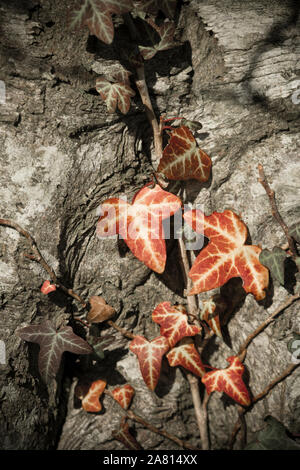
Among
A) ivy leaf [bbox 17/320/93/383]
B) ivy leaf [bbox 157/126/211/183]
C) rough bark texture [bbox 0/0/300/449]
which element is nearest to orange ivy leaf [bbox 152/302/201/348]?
rough bark texture [bbox 0/0/300/449]

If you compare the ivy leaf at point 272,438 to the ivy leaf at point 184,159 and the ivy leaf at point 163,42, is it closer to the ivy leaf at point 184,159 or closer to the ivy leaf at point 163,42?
the ivy leaf at point 184,159

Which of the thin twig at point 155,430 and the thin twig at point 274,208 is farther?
the thin twig at point 155,430

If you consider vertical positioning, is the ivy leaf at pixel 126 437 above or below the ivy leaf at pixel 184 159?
below

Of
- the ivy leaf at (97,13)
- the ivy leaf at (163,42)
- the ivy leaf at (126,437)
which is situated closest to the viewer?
the ivy leaf at (97,13)

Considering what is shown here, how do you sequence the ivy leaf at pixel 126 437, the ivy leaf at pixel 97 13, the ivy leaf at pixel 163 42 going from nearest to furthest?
1. the ivy leaf at pixel 97 13
2. the ivy leaf at pixel 163 42
3. the ivy leaf at pixel 126 437

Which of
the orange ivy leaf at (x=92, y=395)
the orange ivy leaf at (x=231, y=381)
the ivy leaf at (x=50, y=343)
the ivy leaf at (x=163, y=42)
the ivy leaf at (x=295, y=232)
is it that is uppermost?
the ivy leaf at (x=163, y=42)

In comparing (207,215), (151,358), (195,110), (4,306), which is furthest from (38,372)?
(195,110)

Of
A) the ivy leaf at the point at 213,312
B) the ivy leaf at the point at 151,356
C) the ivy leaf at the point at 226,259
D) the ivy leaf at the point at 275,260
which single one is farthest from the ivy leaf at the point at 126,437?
the ivy leaf at the point at 275,260
